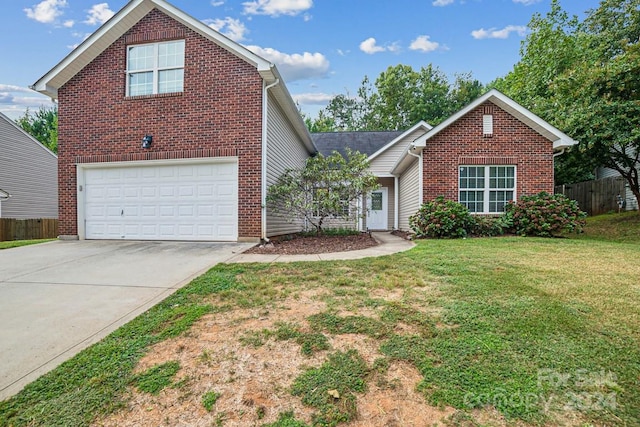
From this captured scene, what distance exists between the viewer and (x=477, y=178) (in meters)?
10.2

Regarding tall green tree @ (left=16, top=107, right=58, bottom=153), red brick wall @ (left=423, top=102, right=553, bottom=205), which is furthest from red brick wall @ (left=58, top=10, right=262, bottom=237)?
tall green tree @ (left=16, top=107, right=58, bottom=153)

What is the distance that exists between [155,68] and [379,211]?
11.2 m

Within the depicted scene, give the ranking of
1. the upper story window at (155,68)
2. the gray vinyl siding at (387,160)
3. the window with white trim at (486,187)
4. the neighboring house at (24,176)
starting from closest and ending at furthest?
the upper story window at (155,68), the window with white trim at (486,187), the neighboring house at (24,176), the gray vinyl siding at (387,160)

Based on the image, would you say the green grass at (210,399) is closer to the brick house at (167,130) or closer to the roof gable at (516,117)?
the brick house at (167,130)

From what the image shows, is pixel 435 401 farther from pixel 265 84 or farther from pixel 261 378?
pixel 265 84

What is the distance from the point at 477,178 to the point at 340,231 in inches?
185

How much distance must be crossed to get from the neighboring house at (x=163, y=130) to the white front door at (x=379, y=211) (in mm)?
7893

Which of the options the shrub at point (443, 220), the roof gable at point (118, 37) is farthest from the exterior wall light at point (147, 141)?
the shrub at point (443, 220)

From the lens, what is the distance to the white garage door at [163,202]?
8281 mm

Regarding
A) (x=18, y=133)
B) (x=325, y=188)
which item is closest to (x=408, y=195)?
(x=325, y=188)

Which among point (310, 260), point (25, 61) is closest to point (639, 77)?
point (310, 260)

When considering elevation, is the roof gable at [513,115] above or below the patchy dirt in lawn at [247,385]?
above

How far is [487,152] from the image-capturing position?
1004cm

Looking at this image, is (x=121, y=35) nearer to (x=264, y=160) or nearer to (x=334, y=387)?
(x=264, y=160)
